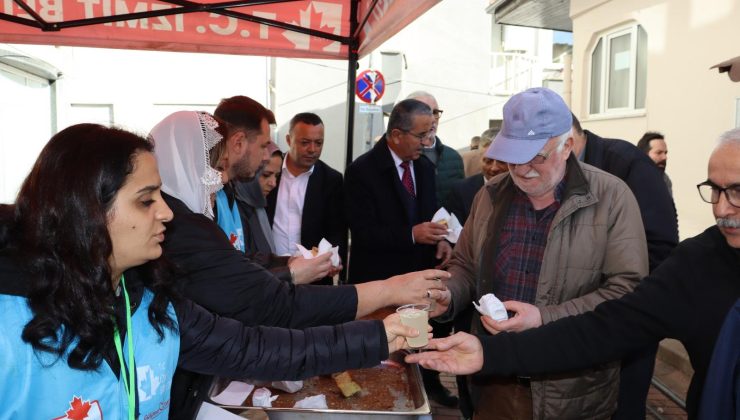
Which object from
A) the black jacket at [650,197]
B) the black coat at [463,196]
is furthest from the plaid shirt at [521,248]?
the black coat at [463,196]

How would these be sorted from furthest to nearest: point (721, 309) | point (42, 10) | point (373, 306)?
point (42, 10), point (373, 306), point (721, 309)

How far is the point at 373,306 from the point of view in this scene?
8.59ft

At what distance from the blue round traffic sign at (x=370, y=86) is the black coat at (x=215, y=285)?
35.2 ft

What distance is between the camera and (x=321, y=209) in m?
4.82

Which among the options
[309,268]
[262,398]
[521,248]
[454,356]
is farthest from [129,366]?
[521,248]

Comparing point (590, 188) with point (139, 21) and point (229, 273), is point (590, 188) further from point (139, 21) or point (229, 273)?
point (139, 21)

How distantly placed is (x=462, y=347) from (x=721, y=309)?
0.88 metres

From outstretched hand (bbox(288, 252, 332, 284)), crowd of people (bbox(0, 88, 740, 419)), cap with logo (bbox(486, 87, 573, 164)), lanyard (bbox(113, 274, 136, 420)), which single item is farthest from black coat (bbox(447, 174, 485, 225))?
lanyard (bbox(113, 274, 136, 420))

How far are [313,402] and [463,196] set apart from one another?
2604mm

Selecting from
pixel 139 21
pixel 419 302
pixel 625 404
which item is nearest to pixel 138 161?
pixel 419 302

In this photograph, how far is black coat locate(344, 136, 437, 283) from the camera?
4.36 metres

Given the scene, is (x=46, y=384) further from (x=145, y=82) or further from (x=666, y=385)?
(x=145, y=82)

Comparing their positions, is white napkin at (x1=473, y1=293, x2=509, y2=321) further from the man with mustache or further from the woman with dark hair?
the man with mustache

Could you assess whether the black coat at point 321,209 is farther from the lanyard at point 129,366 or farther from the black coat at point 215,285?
the lanyard at point 129,366
